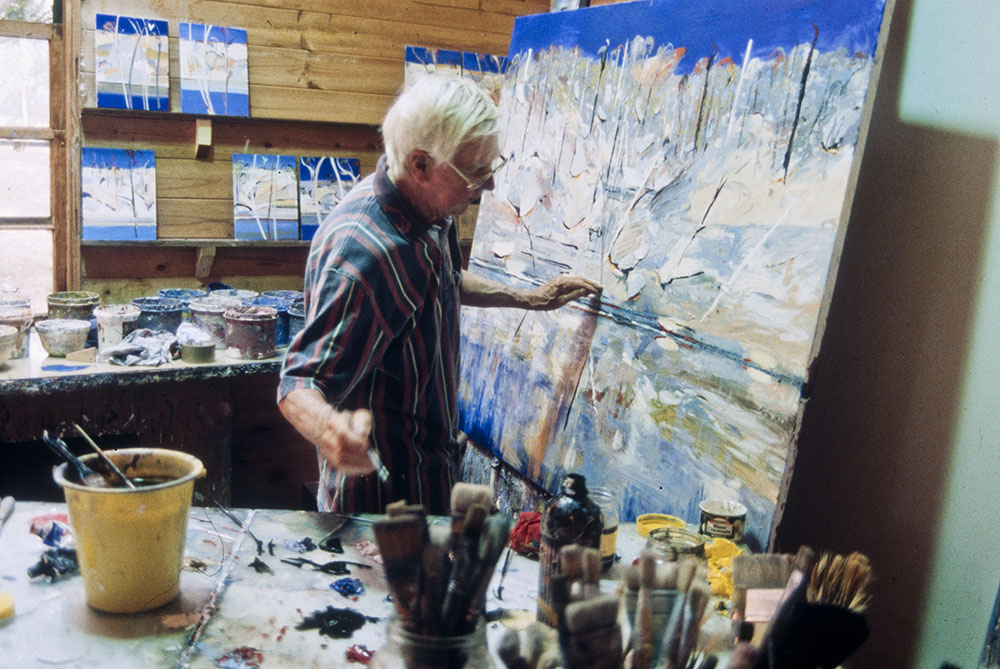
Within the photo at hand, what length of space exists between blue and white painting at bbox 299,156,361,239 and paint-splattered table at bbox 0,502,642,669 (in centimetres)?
231

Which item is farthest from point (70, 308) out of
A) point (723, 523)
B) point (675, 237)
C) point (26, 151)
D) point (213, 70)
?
point (723, 523)

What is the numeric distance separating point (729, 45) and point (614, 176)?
1.52ft

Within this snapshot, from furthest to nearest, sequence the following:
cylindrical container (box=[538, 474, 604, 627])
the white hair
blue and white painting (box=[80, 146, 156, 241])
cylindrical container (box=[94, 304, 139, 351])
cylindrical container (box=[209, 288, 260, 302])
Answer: blue and white painting (box=[80, 146, 156, 241])
cylindrical container (box=[209, 288, 260, 302])
cylindrical container (box=[94, 304, 139, 351])
the white hair
cylindrical container (box=[538, 474, 604, 627])

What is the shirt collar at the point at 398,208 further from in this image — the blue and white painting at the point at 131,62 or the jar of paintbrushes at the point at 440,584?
the blue and white painting at the point at 131,62

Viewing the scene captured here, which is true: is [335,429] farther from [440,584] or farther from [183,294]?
[183,294]

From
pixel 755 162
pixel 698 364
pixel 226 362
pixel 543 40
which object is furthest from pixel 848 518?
pixel 226 362

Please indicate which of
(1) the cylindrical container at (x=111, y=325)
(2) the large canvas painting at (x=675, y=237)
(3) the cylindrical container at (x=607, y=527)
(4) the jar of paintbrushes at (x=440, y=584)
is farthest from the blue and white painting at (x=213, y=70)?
(4) the jar of paintbrushes at (x=440, y=584)

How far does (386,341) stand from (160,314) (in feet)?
5.58

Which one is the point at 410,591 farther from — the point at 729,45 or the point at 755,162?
the point at 729,45

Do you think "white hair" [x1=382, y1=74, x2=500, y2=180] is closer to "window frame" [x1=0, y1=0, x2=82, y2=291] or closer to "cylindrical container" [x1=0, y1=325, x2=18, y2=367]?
"cylindrical container" [x1=0, y1=325, x2=18, y2=367]

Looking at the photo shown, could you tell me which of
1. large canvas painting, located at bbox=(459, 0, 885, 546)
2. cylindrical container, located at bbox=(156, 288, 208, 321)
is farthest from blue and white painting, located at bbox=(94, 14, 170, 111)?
large canvas painting, located at bbox=(459, 0, 885, 546)

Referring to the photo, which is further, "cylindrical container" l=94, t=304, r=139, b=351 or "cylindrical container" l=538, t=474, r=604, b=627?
"cylindrical container" l=94, t=304, r=139, b=351

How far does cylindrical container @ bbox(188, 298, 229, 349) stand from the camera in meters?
3.05

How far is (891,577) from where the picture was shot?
1.71 metres
